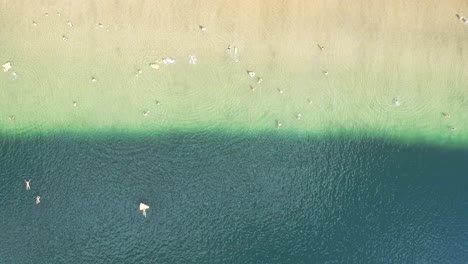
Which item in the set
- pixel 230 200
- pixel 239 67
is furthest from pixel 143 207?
pixel 239 67

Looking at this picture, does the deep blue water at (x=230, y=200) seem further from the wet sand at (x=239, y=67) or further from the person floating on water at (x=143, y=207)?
the wet sand at (x=239, y=67)

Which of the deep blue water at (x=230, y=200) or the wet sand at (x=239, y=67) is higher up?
the wet sand at (x=239, y=67)

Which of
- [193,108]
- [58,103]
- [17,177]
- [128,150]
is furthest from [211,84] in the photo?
[17,177]

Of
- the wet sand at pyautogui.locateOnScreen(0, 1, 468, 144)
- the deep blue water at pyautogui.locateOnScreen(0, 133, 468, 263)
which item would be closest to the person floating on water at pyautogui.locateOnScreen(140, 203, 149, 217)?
the deep blue water at pyautogui.locateOnScreen(0, 133, 468, 263)

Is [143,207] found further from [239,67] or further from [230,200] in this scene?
[239,67]

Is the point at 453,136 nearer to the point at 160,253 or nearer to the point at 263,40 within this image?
the point at 263,40

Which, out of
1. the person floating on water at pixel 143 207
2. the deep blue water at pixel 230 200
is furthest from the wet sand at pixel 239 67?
the person floating on water at pixel 143 207
